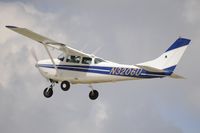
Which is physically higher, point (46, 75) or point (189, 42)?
point (189, 42)

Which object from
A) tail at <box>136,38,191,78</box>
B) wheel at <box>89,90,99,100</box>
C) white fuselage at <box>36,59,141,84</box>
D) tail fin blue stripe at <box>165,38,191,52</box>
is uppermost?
tail fin blue stripe at <box>165,38,191,52</box>

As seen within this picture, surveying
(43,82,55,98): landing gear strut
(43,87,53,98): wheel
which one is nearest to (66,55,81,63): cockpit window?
(43,82,55,98): landing gear strut

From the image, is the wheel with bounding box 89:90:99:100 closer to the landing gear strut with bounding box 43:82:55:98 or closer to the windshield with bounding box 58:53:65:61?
the landing gear strut with bounding box 43:82:55:98

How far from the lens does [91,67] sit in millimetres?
79375

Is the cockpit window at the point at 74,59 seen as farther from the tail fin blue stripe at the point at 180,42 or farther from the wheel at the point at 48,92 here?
the tail fin blue stripe at the point at 180,42

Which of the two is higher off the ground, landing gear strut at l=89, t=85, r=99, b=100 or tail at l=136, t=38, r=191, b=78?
tail at l=136, t=38, r=191, b=78

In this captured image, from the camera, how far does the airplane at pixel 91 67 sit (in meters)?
77.9

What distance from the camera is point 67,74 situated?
79.6 metres

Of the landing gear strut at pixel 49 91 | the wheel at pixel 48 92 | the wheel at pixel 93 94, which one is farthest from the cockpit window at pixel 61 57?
the wheel at pixel 93 94

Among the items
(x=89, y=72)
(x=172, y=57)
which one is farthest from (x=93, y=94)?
(x=172, y=57)

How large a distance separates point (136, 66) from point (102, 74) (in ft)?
8.21

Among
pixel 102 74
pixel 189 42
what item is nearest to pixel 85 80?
pixel 102 74

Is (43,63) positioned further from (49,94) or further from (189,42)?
(189,42)

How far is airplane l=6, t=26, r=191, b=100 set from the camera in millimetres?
77875
